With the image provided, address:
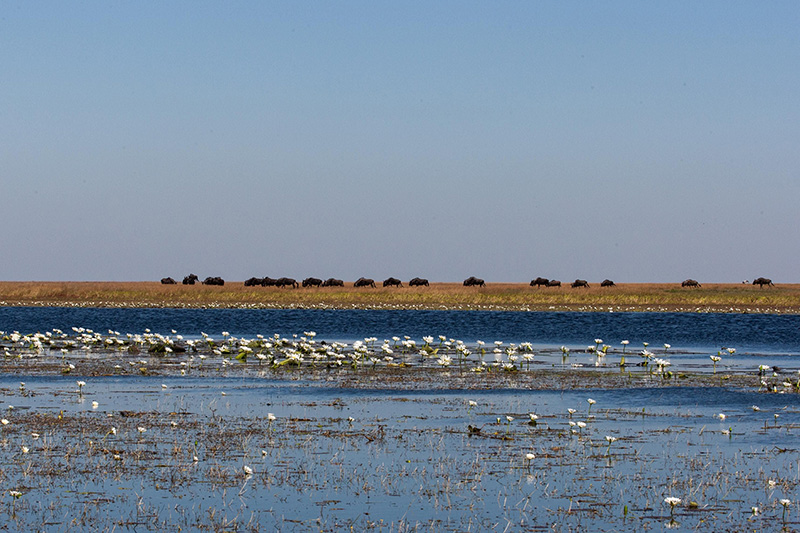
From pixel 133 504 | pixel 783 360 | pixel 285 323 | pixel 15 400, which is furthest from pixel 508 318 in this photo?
pixel 133 504

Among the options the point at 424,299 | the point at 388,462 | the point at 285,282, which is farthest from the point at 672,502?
the point at 285,282

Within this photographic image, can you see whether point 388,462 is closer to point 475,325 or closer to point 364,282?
point 475,325

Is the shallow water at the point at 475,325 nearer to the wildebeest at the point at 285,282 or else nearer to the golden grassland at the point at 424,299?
the golden grassland at the point at 424,299

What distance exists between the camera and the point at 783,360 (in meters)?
37.0

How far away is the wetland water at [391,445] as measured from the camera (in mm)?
12430

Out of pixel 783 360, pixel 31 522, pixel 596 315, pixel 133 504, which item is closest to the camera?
pixel 31 522

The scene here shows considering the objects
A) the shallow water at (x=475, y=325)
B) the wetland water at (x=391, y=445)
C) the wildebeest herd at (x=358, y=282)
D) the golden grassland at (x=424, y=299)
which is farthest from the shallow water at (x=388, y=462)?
the wildebeest herd at (x=358, y=282)

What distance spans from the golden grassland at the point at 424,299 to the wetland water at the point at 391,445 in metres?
50.5

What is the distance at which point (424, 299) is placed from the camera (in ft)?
306

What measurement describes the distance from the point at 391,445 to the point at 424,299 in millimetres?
76272

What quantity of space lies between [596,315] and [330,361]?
139 feet

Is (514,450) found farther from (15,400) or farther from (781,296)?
(781,296)

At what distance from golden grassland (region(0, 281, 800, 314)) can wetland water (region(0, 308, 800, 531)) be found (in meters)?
50.5

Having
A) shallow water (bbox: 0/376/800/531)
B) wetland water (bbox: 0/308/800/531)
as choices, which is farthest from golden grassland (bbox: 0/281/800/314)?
shallow water (bbox: 0/376/800/531)
